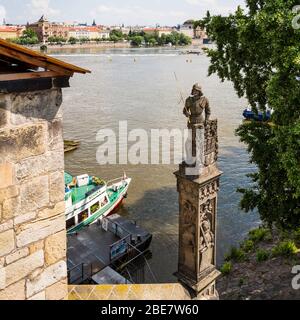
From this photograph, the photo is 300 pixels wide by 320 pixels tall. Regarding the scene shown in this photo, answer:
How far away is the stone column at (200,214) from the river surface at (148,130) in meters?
9.63

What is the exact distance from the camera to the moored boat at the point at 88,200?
19484mm

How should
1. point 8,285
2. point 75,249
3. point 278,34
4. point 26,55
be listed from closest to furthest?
point 26,55 < point 8,285 < point 278,34 < point 75,249

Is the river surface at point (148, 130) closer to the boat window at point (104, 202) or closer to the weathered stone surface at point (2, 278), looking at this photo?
the boat window at point (104, 202)

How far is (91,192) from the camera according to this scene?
2059 cm

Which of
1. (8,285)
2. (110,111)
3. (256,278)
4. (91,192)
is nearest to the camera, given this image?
(8,285)

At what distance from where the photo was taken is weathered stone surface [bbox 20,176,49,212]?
4.48 m

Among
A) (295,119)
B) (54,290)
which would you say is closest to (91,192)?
(295,119)

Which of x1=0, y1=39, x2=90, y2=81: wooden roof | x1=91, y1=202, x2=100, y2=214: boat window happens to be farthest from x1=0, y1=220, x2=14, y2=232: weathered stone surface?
x1=91, y1=202, x2=100, y2=214: boat window

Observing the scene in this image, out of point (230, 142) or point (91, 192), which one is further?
point (230, 142)

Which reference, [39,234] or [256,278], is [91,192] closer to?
[256,278]

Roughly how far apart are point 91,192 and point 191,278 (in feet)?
46.0

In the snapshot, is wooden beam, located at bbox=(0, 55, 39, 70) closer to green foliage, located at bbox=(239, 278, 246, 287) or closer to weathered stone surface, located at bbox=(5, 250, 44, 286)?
weathered stone surface, located at bbox=(5, 250, 44, 286)

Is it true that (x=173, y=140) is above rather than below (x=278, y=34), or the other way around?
below

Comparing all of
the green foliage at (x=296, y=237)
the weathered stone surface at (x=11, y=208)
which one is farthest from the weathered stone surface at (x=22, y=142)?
the green foliage at (x=296, y=237)
